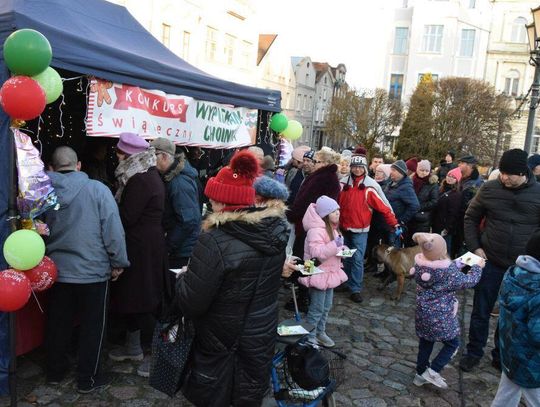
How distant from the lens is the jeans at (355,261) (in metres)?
6.05

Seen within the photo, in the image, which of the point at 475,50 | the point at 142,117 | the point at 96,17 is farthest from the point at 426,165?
the point at 475,50

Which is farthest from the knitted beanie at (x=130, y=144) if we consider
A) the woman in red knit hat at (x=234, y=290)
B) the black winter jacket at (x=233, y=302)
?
the black winter jacket at (x=233, y=302)

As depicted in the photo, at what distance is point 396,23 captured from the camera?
143 feet

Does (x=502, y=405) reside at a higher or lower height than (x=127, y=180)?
lower

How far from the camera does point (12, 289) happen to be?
2.97m

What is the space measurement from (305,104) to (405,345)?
43013mm

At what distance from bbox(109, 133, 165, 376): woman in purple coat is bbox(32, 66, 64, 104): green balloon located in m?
0.63

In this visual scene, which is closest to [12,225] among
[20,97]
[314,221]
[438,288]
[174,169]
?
[20,97]

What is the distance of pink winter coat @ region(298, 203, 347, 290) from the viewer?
4.25 metres

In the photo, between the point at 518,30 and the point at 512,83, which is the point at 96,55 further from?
the point at 518,30

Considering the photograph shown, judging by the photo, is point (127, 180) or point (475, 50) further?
point (475, 50)

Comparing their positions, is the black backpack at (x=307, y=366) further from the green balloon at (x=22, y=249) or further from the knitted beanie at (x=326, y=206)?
the green balloon at (x=22, y=249)

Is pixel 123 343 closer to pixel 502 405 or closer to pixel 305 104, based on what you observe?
pixel 502 405

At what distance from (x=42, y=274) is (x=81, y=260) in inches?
11.3
